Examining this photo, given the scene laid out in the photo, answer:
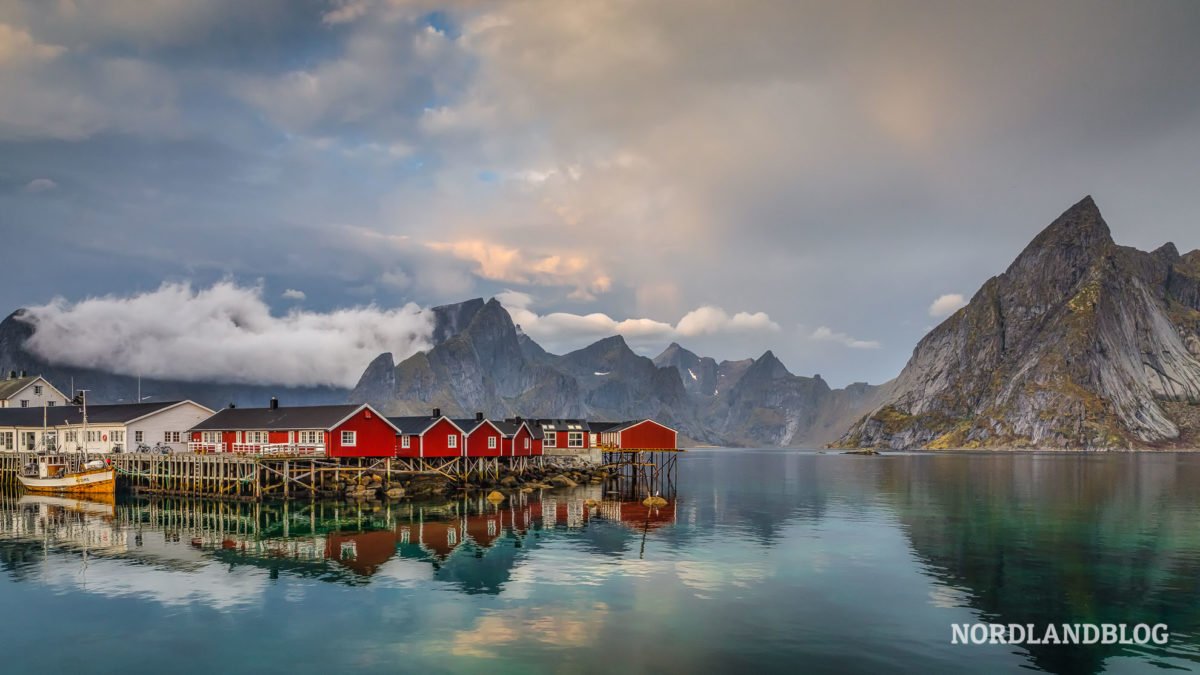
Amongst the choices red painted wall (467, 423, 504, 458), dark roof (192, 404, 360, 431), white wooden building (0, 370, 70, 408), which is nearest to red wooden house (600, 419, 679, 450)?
red painted wall (467, 423, 504, 458)

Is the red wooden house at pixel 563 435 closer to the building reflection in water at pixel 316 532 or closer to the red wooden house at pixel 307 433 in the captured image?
the building reflection in water at pixel 316 532

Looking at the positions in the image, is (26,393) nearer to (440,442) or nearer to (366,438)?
(366,438)

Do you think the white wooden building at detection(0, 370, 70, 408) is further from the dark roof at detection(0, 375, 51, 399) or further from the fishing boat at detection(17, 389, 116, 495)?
the fishing boat at detection(17, 389, 116, 495)

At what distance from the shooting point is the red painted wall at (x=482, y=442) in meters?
93.9

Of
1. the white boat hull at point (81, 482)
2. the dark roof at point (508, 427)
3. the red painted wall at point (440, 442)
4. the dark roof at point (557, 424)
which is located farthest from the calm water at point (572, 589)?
the dark roof at point (557, 424)

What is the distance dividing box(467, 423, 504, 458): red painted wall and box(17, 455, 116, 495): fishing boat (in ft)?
126

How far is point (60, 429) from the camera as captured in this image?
9781cm

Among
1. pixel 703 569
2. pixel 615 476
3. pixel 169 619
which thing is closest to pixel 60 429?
pixel 615 476

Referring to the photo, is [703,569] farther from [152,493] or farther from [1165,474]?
[1165,474]

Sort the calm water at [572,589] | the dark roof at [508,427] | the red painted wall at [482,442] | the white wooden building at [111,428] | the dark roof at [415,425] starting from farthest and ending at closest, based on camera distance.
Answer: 1. the dark roof at [508,427]
2. the red painted wall at [482,442]
3. the white wooden building at [111,428]
4. the dark roof at [415,425]
5. the calm water at [572,589]

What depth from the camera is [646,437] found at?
111062 mm

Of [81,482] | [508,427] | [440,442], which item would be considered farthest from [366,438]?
[81,482]

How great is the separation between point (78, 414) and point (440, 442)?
4889 centimetres

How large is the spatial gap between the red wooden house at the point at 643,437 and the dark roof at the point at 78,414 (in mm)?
57039
